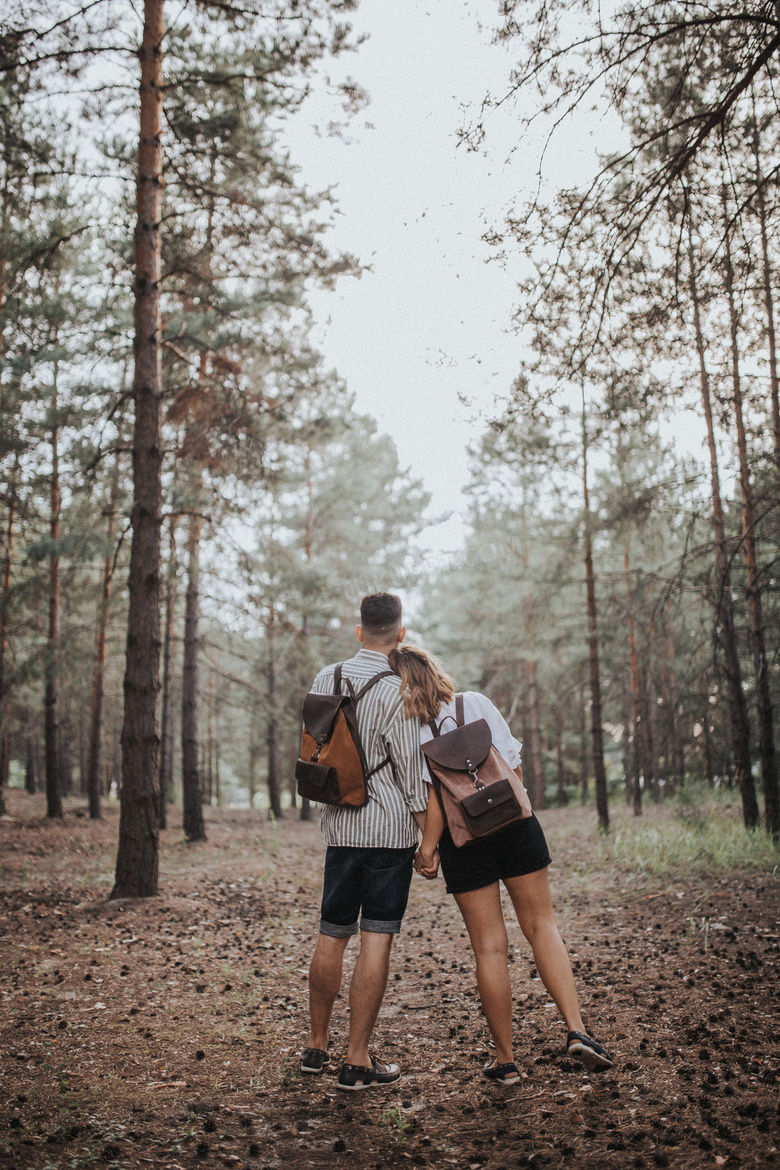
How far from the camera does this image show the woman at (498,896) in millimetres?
3314

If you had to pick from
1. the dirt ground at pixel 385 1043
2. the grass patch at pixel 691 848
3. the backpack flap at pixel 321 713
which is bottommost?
the grass patch at pixel 691 848

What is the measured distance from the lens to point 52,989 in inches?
183

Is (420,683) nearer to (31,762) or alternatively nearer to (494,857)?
(494,857)

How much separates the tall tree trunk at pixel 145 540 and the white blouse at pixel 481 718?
479 cm

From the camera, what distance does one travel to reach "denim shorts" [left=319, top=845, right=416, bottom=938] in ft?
11.1

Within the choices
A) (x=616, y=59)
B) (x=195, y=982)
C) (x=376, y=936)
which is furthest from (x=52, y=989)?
(x=616, y=59)

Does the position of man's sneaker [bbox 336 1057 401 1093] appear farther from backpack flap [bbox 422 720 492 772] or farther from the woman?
backpack flap [bbox 422 720 492 772]

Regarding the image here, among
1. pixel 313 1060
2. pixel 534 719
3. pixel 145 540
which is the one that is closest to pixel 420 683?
pixel 313 1060

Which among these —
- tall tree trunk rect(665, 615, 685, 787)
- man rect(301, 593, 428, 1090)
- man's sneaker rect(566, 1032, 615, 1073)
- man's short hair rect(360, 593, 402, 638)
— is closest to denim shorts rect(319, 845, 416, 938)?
man rect(301, 593, 428, 1090)

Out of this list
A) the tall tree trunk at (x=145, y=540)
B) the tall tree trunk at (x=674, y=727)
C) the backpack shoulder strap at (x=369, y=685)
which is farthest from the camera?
the tall tree trunk at (x=674, y=727)

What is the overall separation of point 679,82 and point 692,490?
7.87m

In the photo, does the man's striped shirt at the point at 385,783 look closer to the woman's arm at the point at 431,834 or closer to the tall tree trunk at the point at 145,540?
the woman's arm at the point at 431,834

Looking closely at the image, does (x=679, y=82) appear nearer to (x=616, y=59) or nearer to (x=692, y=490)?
(x=616, y=59)

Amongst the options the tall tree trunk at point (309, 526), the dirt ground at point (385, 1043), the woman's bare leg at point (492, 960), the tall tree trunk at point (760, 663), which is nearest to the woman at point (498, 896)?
the woman's bare leg at point (492, 960)
